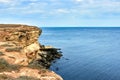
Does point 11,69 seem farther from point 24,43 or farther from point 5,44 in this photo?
point 24,43

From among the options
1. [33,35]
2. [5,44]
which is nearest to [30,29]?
[33,35]

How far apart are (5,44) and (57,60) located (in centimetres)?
4135

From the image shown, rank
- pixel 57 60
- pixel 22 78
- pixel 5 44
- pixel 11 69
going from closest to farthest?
1. pixel 22 78
2. pixel 11 69
3. pixel 5 44
4. pixel 57 60

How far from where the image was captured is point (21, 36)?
5809cm

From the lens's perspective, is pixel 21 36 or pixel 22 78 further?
pixel 21 36

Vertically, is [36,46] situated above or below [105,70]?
above

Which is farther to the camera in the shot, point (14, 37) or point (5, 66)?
point (14, 37)

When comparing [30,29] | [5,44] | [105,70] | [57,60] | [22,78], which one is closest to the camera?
[22,78]

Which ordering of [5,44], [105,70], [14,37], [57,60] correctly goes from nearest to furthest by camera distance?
1. [5,44]
2. [14,37]
3. [105,70]
4. [57,60]

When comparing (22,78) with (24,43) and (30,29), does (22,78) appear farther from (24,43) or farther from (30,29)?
(30,29)

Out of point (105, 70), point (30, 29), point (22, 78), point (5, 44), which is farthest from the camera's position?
point (105, 70)

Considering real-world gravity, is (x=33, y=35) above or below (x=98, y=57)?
above

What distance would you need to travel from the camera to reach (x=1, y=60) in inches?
1368

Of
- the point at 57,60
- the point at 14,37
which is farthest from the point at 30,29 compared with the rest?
the point at 57,60
